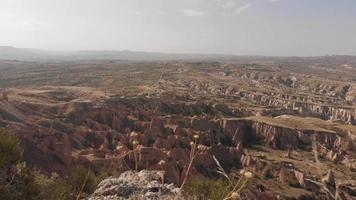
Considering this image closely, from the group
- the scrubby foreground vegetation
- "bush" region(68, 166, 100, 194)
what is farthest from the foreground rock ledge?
"bush" region(68, 166, 100, 194)

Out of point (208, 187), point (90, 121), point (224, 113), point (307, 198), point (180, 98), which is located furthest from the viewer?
point (180, 98)

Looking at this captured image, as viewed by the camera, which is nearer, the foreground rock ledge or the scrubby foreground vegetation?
the scrubby foreground vegetation

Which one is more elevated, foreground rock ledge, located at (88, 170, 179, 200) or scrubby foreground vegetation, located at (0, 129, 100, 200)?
scrubby foreground vegetation, located at (0, 129, 100, 200)

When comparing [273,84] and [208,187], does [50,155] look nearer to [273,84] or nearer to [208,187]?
[208,187]

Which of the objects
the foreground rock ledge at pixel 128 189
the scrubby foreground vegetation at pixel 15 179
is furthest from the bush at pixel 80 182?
the foreground rock ledge at pixel 128 189

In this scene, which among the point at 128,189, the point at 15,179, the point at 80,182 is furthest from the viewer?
the point at 80,182

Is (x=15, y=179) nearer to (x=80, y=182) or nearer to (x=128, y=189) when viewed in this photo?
(x=128, y=189)

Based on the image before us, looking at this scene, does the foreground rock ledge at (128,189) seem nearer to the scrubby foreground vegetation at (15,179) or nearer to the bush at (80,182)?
the scrubby foreground vegetation at (15,179)

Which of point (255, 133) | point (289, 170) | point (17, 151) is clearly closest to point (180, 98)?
point (255, 133)

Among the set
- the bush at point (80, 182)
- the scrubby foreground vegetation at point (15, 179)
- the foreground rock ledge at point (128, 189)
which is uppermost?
the scrubby foreground vegetation at point (15, 179)

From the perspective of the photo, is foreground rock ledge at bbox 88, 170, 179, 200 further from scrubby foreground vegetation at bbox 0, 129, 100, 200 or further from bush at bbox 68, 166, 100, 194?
bush at bbox 68, 166, 100, 194

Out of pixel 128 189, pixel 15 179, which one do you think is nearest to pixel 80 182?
pixel 128 189
